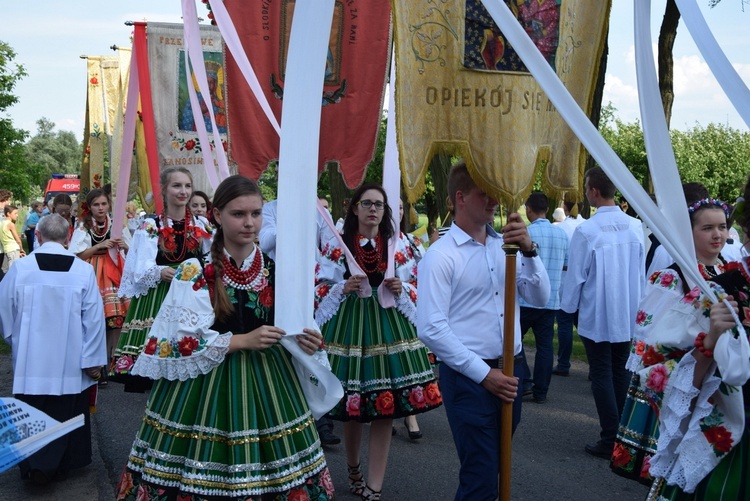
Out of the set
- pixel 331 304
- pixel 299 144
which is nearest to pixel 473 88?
pixel 299 144

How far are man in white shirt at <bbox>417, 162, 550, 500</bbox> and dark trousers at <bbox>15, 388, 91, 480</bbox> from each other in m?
3.08

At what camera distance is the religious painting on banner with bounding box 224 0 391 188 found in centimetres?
529

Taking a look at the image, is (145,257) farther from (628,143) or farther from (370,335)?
(628,143)

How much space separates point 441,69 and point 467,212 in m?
0.70

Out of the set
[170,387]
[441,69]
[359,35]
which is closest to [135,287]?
[359,35]

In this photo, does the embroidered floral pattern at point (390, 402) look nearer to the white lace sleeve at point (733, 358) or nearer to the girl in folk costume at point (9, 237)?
the white lace sleeve at point (733, 358)

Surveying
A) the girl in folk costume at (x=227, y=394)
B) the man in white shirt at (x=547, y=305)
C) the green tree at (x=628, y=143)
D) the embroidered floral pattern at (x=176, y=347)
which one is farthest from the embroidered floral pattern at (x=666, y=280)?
the green tree at (x=628, y=143)

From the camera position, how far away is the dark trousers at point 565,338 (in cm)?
936

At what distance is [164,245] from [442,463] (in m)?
2.77

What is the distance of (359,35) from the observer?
535 cm

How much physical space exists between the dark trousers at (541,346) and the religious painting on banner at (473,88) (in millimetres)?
4431

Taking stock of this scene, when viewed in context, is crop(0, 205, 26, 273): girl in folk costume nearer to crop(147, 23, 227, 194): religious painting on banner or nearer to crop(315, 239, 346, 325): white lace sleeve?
crop(147, 23, 227, 194): religious painting on banner

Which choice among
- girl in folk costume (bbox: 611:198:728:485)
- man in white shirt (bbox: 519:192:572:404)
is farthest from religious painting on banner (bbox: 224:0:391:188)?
man in white shirt (bbox: 519:192:572:404)

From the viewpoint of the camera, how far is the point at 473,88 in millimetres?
3535
